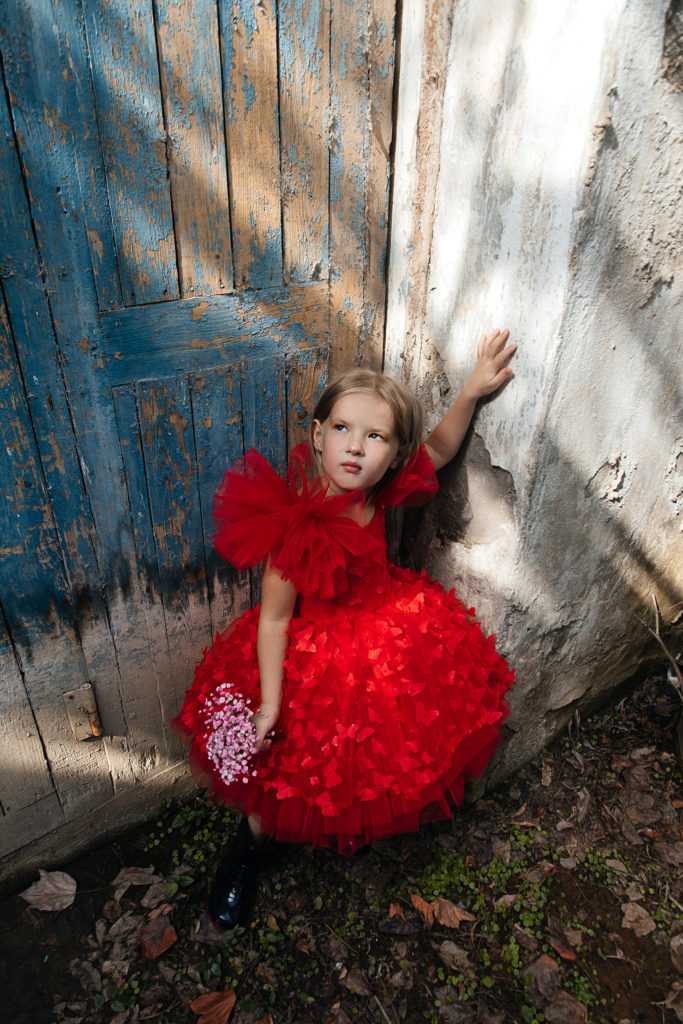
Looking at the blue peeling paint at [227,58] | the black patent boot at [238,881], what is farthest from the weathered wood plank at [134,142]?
the black patent boot at [238,881]

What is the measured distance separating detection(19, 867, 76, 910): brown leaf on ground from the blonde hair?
4.94 ft

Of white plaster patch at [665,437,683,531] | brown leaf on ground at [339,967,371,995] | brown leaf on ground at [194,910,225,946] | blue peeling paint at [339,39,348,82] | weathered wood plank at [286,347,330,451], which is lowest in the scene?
brown leaf on ground at [339,967,371,995]

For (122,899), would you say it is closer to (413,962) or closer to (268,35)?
(413,962)

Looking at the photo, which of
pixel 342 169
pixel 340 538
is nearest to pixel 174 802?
pixel 340 538

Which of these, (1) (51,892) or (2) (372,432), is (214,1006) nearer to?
(1) (51,892)

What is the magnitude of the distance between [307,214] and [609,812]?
218 centimetres

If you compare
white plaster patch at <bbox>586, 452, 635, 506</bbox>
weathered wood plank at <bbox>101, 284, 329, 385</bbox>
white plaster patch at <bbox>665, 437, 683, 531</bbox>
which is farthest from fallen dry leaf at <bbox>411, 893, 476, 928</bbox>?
weathered wood plank at <bbox>101, 284, 329, 385</bbox>

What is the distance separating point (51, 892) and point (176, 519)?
1229 millimetres

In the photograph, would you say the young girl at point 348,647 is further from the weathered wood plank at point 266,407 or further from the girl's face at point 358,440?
the weathered wood plank at point 266,407

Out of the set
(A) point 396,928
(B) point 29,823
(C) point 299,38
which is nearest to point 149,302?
→ (C) point 299,38

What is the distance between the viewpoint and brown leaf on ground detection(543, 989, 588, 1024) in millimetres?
1918

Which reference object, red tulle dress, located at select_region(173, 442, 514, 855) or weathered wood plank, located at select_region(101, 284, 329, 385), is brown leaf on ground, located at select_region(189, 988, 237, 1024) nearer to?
red tulle dress, located at select_region(173, 442, 514, 855)

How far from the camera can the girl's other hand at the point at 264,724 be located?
5.81 ft

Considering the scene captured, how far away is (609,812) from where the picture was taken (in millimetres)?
2496
